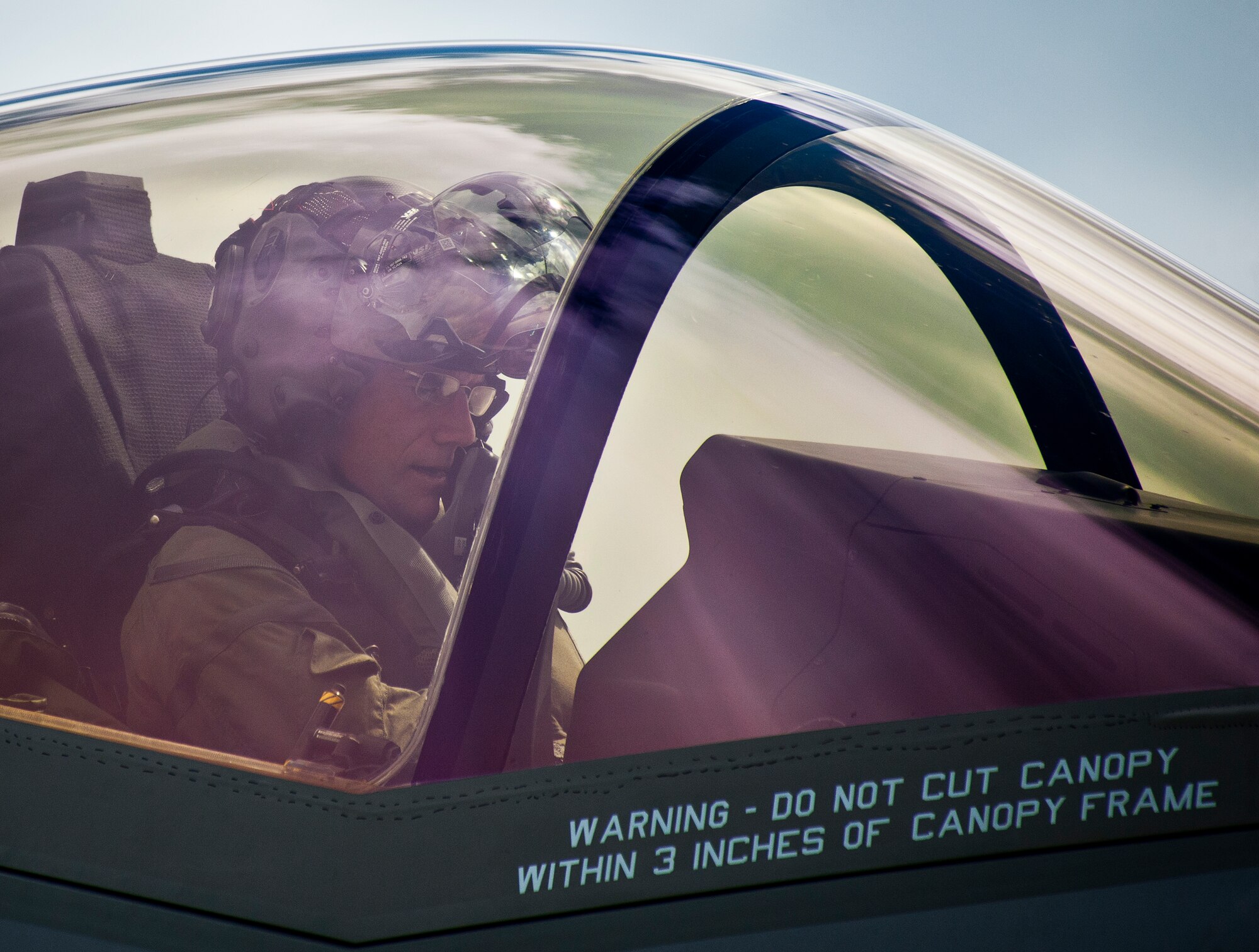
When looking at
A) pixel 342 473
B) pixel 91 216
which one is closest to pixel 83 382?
pixel 91 216

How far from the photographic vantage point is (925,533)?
1.07m

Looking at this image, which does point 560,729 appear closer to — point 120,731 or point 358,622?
point 358,622

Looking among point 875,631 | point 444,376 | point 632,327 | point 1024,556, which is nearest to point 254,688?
point 444,376

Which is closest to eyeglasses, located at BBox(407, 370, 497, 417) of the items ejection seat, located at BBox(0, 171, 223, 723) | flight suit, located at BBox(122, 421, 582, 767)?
flight suit, located at BBox(122, 421, 582, 767)

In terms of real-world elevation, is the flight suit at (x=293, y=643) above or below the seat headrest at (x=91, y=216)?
below

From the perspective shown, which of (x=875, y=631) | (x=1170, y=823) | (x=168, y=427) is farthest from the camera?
(x=168, y=427)

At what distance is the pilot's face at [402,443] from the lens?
4.17ft

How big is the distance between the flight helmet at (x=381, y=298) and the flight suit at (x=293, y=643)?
0.43 feet

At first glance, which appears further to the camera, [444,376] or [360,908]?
[444,376]

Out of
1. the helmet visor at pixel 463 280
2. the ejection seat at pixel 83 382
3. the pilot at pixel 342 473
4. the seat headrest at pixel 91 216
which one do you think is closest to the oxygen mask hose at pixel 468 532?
the pilot at pixel 342 473

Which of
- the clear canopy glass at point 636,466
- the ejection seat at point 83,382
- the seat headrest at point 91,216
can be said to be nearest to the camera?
the clear canopy glass at point 636,466

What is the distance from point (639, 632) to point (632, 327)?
0.35 m

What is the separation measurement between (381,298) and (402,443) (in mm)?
210

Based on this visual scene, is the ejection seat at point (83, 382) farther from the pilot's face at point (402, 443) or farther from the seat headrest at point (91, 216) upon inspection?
the pilot's face at point (402, 443)
